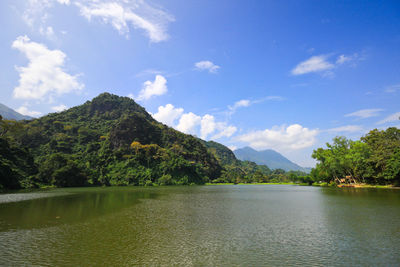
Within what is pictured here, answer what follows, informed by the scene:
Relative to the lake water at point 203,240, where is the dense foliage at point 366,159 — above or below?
above

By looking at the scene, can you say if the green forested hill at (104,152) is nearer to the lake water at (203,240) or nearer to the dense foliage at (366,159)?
the dense foliage at (366,159)

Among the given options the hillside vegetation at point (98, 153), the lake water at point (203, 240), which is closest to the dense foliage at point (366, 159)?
the lake water at point (203, 240)

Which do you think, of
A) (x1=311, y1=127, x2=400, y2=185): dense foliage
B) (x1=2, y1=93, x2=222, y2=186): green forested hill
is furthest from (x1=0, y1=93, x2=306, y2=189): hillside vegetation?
(x1=311, y1=127, x2=400, y2=185): dense foliage

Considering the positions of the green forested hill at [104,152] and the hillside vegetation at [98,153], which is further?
the green forested hill at [104,152]

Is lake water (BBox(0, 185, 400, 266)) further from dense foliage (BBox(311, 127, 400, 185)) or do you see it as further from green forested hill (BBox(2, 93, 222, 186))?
green forested hill (BBox(2, 93, 222, 186))

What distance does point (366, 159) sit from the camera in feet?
226

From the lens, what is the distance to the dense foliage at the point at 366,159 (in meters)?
60.4

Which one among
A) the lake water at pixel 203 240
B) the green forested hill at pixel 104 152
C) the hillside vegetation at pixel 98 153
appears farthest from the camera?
the green forested hill at pixel 104 152

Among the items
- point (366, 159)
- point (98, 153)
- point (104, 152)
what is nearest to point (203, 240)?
point (366, 159)

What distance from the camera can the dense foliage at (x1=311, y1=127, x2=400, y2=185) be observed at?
198 ft

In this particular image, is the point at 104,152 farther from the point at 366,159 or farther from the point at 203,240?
the point at 203,240

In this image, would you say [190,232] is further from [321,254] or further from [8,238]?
[8,238]

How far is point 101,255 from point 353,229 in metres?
18.7

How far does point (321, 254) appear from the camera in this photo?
42.7ft
